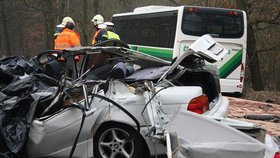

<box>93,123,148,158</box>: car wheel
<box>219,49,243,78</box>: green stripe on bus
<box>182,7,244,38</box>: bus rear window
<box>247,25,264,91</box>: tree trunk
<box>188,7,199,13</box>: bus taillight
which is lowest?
<box>247,25,264,91</box>: tree trunk

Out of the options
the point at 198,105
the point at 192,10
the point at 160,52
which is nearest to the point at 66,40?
the point at 192,10

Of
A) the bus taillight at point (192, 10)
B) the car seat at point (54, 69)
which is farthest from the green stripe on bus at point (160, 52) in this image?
the car seat at point (54, 69)

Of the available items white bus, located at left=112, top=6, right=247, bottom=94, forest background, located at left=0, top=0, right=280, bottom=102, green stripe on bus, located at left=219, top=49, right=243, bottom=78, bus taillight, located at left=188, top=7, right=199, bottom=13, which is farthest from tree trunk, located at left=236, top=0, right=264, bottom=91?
bus taillight, located at left=188, top=7, right=199, bottom=13

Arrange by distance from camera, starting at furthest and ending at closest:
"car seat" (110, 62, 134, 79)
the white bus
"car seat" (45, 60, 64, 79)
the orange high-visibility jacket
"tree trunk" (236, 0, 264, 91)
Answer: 1. "tree trunk" (236, 0, 264, 91)
2. the white bus
3. the orange high-visibility jacket
4. "car seat" (45, 60, 64, 79)
5. "car seat" (110, 62, 134, 79)

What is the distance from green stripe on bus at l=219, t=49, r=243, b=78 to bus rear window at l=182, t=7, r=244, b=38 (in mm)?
605

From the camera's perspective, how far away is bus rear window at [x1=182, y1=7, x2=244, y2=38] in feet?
43.5

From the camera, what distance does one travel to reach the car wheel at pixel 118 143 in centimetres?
523

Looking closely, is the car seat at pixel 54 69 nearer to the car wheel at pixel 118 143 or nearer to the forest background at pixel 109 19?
the car wheel at pixel 118 143

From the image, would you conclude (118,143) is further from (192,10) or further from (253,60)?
(253,60)

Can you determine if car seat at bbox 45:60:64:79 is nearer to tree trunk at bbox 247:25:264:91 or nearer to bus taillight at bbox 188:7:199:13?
bus taillight at bbox 188:7:199:13

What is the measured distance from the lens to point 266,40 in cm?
2214

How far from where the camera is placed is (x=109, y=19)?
1077 inches

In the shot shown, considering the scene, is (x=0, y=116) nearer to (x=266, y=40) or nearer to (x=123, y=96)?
(x=123, y=96)

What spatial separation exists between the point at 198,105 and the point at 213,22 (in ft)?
28.4
